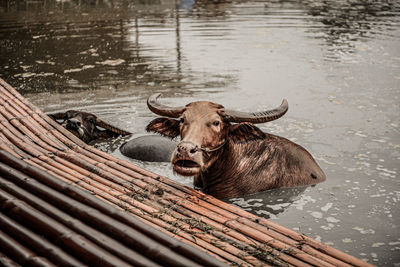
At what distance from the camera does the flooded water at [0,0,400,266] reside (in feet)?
16.4

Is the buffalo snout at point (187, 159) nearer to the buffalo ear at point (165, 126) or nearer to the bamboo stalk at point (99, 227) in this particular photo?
the buffalo ear at point (165, 126)

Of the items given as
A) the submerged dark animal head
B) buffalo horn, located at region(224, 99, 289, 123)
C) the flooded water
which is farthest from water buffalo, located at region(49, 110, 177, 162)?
buffalo horn, located at region(224, 99, 289, 123)

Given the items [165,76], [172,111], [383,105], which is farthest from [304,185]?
[165,76]

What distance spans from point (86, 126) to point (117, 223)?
13.6ft

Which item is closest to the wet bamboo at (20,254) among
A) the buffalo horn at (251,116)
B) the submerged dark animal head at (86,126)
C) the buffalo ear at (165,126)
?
the buffalo ear at (165,126)

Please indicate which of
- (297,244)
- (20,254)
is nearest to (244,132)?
(297,244)

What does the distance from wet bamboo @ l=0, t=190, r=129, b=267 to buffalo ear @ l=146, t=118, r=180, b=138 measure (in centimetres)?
204

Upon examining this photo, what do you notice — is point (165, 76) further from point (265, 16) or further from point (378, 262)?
point (265, 16)

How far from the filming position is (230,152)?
15.7 feet

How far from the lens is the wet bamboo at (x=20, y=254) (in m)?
2.47

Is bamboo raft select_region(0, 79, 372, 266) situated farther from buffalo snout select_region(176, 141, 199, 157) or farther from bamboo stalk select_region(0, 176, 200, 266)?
buffalo snout select_region(176, 141, 199, 157)

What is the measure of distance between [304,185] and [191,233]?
238 centimetres

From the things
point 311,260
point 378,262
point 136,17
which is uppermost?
point 136,17

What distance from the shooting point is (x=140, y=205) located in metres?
3.73
